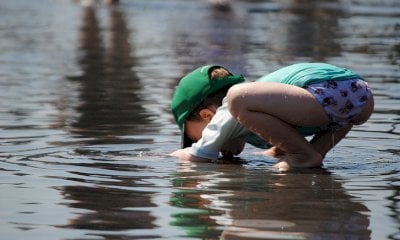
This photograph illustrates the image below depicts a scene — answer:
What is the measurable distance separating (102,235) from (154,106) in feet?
17.3

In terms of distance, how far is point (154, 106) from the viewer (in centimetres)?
1041

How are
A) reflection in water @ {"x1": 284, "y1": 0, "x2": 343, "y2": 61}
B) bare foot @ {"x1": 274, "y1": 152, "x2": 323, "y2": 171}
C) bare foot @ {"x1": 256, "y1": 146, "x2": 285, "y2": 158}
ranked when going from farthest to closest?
reflection in water @ {"x1": 284, "y1": 0, "x2": 343, "y2": 61}
bare foot @ {"x1": 256, "y1": 146, "x2": 285, "y2": 158}
bare foot @ {"x1": 274, "y1": 152, "x2": 323, "y2": 171}

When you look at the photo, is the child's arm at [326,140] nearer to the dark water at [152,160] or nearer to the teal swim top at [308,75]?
the dark water at [152,160]

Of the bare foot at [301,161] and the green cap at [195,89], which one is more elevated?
the green cap at [195,89]

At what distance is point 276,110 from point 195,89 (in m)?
0.60

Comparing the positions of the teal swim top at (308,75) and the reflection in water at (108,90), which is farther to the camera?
the reflection in water at (108,90)

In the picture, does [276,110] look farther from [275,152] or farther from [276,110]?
[275,152]

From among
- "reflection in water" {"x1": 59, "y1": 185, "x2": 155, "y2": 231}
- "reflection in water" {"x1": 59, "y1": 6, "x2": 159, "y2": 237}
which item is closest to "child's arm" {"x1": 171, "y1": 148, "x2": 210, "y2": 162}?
"reflection in water" {"x1": 59, "y1": 6, "x2": 159, "y2": 237}

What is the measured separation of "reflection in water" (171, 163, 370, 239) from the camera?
5246 mm

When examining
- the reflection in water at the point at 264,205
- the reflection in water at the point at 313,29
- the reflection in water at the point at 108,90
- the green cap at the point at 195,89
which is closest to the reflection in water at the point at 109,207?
the reflection in water at the point at 264,205

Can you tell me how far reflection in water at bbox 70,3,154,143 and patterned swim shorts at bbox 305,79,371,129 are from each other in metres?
1.91

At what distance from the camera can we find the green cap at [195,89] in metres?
7.22

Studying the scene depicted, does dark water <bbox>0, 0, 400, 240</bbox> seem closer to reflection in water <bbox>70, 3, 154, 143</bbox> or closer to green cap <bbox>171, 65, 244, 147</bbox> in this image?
reflection in water <bbox>70, 3, 154, 143</bbox>

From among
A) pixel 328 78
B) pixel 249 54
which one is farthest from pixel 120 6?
pixel 328 78
